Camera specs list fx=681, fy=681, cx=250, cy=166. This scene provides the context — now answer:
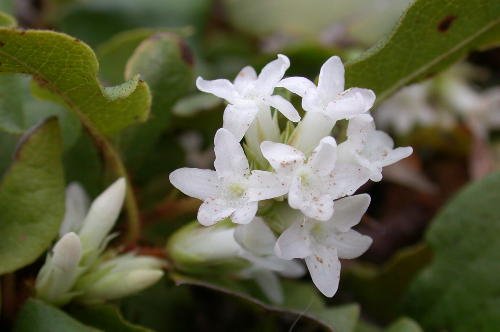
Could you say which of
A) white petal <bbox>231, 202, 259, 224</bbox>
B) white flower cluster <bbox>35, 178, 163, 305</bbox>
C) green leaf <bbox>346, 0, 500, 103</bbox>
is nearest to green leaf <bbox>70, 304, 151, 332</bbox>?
white flower cluster <bbox>35, 178, 163, 305</bbox>

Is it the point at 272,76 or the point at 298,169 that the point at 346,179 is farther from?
the point at 272,76

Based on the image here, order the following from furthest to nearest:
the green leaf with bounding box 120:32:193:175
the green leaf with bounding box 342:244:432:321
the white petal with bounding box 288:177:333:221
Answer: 1. the green leaf with bounding box 342:244:432:321
2. the green leaf with bounding box 120:32:193:175
3. the white petal with bounding box 288:177:333:221

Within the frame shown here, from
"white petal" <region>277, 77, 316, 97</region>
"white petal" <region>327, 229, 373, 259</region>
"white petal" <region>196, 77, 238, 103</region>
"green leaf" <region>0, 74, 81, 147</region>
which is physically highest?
"white petal" <region>277, 77, 316, 97</region>

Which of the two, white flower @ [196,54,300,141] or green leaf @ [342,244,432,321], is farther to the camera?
green leaf @ [342,244,432,321]

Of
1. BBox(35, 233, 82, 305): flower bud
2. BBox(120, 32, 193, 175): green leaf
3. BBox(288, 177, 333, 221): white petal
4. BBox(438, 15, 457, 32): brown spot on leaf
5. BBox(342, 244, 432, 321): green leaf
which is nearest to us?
BBox(288, 177, 333, 221): white petal

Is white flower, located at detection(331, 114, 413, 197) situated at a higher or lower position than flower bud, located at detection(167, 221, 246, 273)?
higher

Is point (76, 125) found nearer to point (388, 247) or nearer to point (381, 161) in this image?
point (381, 161)

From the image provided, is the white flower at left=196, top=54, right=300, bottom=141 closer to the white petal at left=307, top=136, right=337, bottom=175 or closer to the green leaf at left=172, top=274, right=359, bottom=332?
the white petal at left=307, top=136, right=337, bottom=175
